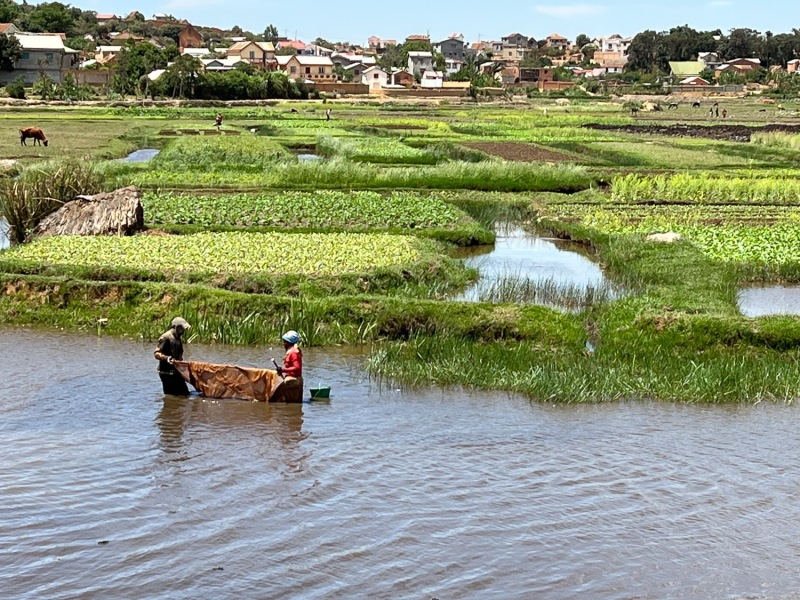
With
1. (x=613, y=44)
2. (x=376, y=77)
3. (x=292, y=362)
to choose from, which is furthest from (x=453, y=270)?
(x=613, y=44)

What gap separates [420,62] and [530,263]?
117659 millimetres

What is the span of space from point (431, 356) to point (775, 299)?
632 cm

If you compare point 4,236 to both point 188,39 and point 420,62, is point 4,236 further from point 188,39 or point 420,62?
point 188,39

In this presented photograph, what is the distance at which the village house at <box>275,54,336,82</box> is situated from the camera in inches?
4326

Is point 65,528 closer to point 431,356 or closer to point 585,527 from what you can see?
point 585,527

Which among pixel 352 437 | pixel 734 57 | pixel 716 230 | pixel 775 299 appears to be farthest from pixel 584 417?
pixel 734 57

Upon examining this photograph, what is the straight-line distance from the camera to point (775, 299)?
15.5 m

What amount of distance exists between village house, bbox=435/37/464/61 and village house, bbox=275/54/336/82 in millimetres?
58239

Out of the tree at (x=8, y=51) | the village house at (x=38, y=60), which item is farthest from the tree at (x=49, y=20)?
the tree at (x=8, y=51)

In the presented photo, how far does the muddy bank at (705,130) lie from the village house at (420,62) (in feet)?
257

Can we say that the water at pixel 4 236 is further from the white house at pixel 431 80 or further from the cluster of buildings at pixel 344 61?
the white house at pixel 431 80

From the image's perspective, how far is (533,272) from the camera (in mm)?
17188

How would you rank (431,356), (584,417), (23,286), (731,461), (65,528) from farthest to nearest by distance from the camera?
(23,286) → (431,356) → (584,417) → (731,461) → (65,528)

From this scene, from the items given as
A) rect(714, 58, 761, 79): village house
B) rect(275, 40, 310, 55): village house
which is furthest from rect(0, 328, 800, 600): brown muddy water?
rect(275, 40, 310, 55): village house
